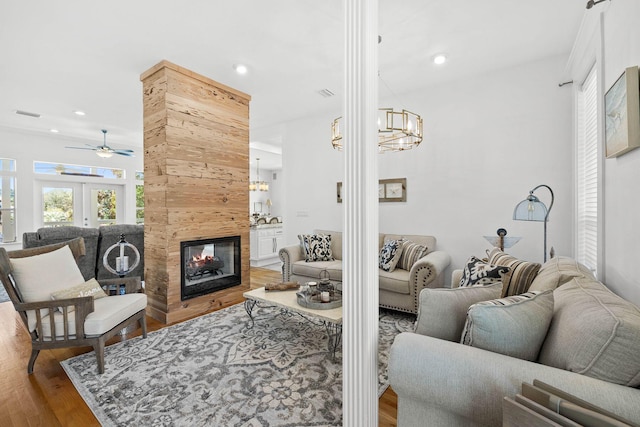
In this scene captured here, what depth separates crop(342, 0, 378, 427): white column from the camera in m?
1.21

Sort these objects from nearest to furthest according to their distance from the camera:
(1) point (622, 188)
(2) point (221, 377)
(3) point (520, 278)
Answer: (1) point (622, 188)
(3) point (520, 278)
(2) point (221, 377)

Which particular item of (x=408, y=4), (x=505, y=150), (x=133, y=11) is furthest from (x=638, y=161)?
(x=133, y=11)

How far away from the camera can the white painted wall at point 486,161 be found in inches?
127

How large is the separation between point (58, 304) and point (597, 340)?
10.3ft

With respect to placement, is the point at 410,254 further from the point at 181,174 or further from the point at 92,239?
the point at 92,239

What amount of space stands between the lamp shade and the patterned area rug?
5.08ft

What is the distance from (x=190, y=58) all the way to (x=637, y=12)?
3.56m

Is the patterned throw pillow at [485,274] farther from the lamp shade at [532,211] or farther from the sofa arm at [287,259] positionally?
the sofa arm at [287,259]

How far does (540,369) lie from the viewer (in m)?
1.01

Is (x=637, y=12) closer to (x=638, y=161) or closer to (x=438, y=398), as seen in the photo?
(x=638, y=161)

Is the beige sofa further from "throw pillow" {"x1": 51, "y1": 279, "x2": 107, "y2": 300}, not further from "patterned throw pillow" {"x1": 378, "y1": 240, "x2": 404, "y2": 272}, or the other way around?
"throw pillow" {"x1": 51, "y1": 279, "x2": 107, "y2": 300}

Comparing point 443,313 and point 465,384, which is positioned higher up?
point 443,313

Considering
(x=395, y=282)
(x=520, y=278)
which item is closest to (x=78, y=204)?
(x=395, y=282)

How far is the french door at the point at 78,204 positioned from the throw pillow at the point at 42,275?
4.97 meters
